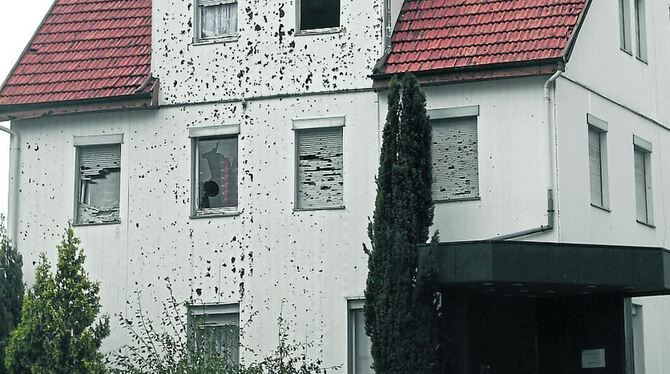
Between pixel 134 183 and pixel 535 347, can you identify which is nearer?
pixel 535 347

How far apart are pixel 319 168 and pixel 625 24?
264 inches

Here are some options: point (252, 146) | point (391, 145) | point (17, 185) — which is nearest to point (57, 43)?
point (17, 185)

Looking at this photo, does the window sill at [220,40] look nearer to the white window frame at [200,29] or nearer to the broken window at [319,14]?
the white window frame at [200,29]

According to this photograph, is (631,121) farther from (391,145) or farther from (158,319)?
(158,319)

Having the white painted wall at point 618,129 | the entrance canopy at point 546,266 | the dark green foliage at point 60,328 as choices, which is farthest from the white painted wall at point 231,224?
the white painted wall at point 618,129

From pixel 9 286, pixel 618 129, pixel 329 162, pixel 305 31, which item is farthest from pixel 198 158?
pixel 618 129

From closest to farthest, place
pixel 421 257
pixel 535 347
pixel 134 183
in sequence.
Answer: pixel 421 257 → pixel 535 347 → pixel 134 183

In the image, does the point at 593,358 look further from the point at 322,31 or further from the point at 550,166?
the point at 322,31

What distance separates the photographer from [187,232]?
26.7 metres

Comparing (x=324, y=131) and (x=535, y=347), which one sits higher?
(x=324, y=131)

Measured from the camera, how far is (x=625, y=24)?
93.7 feet

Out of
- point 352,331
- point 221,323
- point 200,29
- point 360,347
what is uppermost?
point 200,29

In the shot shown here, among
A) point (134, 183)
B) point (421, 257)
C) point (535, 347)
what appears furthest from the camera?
point (134, 183)

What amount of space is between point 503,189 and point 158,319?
641 centimetres
